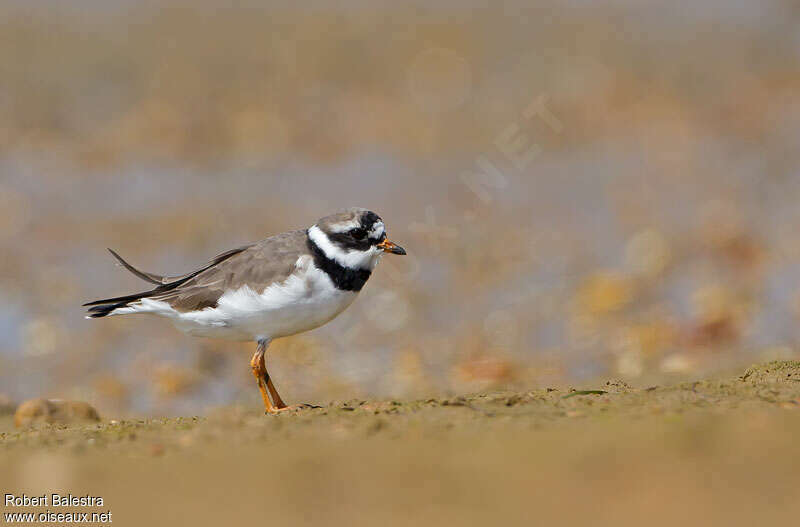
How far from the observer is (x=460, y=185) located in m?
13.7

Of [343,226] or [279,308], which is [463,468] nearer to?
[279,308]

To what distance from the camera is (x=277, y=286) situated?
618 centimetres

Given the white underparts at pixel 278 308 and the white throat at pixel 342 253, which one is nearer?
the white underparts at pixel 278 308

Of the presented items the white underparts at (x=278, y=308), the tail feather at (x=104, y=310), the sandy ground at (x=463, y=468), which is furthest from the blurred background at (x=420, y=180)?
the sandy ground at (x=463, y=468)

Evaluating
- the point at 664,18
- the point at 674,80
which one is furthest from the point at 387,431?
the point at 664,18

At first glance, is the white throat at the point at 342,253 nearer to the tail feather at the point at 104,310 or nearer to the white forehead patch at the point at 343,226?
the white forehead patch at the point at 343,226

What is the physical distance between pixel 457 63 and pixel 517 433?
551 inches

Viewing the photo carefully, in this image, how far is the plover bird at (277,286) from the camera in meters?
6.18

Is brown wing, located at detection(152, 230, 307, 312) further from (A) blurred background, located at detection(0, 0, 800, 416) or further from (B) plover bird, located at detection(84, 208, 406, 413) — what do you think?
(A) blurred background, located at detection(0, 0, 800, 416)

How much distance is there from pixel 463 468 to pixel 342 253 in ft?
8.75

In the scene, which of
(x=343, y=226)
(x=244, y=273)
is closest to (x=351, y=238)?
(x=343, y=226)

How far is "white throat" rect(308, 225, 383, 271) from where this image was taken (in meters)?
6.30

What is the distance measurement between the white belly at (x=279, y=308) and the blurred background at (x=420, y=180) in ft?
6.31

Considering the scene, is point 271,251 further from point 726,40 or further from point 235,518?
point 726,40
